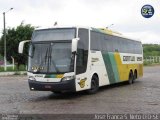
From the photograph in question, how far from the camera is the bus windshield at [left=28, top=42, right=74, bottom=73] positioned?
17641 mm

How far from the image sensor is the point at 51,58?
701 inches

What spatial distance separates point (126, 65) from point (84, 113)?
12499 millimetres

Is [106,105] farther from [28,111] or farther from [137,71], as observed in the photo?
[137,71]

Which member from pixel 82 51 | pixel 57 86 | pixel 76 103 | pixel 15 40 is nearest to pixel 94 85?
pixel 82 51

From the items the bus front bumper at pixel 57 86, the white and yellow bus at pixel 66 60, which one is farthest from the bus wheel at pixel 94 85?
the bus front bumper at pixel 57 86

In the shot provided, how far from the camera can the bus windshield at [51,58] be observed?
17.6 metres

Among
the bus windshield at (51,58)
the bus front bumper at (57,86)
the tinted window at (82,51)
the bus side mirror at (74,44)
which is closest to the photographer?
the bus side mirror at (74,44)

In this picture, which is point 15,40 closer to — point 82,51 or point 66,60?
point 82,51

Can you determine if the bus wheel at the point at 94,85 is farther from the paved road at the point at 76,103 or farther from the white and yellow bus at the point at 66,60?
the paved road at the point at 76,103

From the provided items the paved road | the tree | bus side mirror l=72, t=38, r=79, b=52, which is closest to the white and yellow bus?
bus side mirror l=72, t=38, r=79, b=52

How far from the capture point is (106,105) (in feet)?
50.2

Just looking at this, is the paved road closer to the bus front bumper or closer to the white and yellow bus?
the bus front bumper

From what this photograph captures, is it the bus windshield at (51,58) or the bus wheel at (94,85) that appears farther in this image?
the bus wheel at (94,85)

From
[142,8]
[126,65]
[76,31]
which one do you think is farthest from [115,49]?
[76,31]
